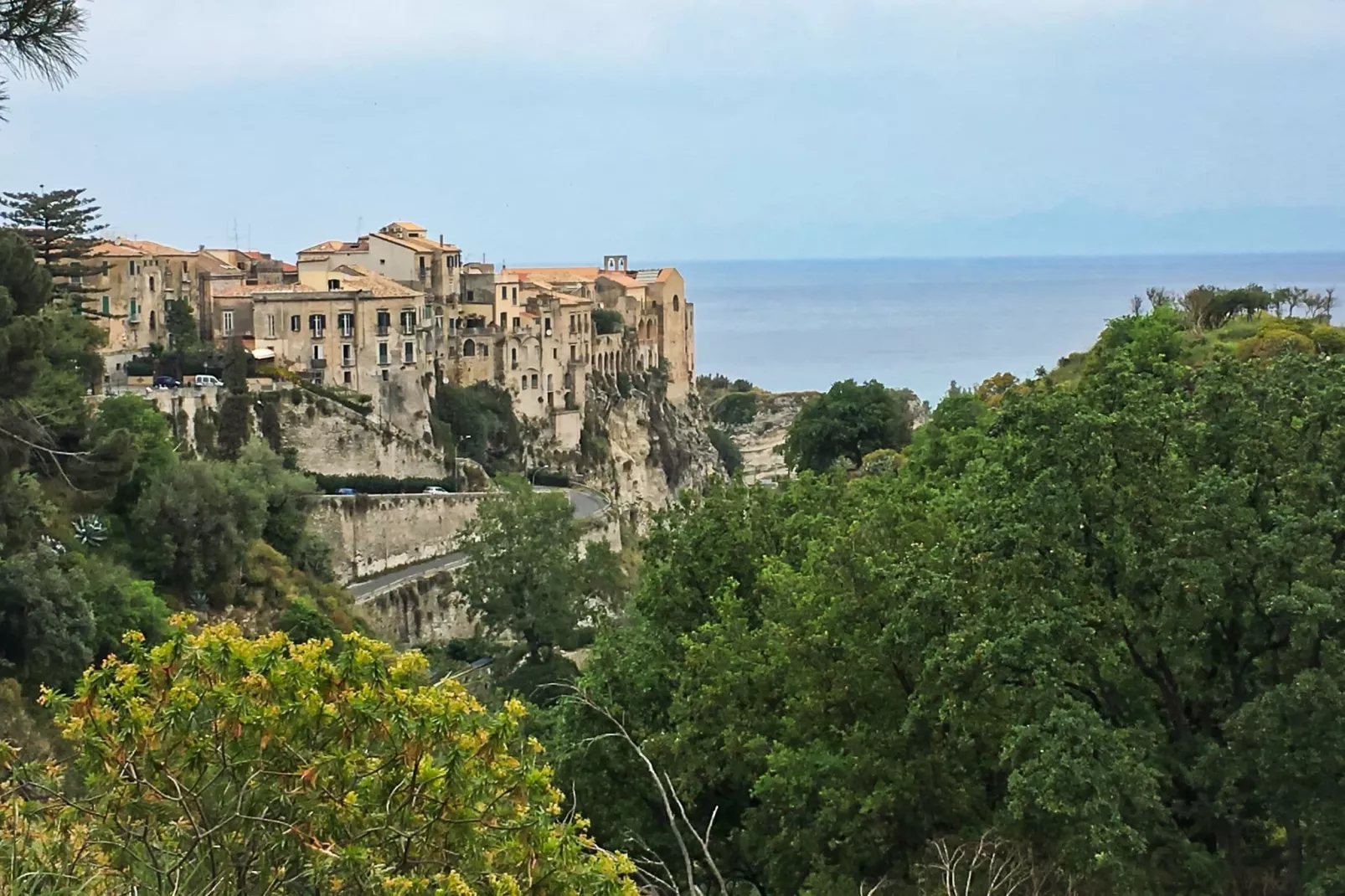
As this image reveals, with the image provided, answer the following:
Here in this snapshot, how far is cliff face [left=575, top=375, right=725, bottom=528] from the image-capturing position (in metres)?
65.5

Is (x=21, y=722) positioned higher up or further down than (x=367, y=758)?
further down

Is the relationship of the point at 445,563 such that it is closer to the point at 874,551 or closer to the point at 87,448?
the point at 87,448

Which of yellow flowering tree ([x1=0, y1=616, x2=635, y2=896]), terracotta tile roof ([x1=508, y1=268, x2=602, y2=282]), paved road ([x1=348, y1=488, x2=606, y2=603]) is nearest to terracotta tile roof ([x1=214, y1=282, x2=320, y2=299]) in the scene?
paved road ([x1=348, y1=488, x2=606, y2=603])

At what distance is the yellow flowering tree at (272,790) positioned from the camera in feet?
22.5

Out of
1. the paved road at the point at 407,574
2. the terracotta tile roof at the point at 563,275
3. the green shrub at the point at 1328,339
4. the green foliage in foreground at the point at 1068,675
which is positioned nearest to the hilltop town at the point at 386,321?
the terracotta tile roof at the point at 563,275

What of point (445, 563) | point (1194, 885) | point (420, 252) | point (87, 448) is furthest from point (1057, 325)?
point (1194, 885)

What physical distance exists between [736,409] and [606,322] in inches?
1250

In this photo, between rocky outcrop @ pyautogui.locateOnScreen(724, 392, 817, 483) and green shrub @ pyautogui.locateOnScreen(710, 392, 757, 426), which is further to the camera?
green shrub @ pyautogui.locateOnScreen(710, 392, 757, 426)

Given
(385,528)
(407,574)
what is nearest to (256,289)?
(385,528)

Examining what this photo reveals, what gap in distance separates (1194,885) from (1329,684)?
2.05 m

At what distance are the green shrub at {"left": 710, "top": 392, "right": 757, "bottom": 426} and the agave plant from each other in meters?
74.9

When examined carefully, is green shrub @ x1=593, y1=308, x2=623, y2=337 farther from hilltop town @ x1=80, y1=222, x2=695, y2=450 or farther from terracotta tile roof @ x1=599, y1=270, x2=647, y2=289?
terracotta tile roof @ x1=599, y1=270, x2=647, y2=289

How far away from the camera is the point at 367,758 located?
23.2 ft

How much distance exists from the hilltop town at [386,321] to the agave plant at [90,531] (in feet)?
49.7
